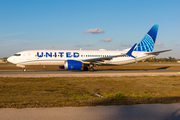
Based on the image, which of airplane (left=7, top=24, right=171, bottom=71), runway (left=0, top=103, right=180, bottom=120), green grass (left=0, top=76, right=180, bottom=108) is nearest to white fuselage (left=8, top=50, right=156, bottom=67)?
airplane (left=7, top=24, right=171, bottom=71)

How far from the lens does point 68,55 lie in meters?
32.0

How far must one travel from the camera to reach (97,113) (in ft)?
21.3

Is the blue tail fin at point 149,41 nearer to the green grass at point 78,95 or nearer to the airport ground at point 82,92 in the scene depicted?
the airport ground at point 82,92

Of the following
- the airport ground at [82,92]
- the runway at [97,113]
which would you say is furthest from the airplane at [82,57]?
the runway at [97,113]

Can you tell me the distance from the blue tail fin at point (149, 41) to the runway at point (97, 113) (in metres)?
30.6

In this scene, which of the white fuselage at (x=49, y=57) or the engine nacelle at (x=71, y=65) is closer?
the engine nacelle at (x=71, y=65)

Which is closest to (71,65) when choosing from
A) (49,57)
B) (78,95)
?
(49,57)

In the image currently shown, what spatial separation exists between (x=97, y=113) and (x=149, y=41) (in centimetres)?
3320

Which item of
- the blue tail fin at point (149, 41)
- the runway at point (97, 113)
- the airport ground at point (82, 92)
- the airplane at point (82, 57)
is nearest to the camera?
the runway at point (97, 113)

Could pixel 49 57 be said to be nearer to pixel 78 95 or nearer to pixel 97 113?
pixel 78 95

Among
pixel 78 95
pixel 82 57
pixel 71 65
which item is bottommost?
pixel 78 95

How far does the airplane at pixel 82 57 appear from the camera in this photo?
99.9 ft

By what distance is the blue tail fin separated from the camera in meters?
36.8

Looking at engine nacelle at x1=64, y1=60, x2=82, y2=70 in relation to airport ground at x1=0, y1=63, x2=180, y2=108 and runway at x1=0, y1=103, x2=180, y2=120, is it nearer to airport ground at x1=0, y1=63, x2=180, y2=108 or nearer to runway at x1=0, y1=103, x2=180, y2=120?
airport ground at x1=0, y1=63, x2=180, y2=108
